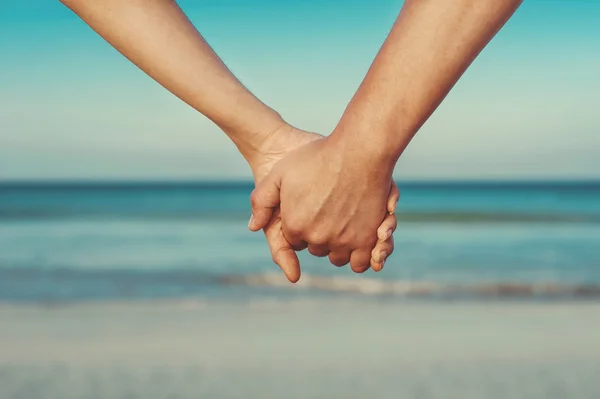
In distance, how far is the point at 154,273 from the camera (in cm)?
→ 976

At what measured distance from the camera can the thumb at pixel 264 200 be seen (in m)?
2.16

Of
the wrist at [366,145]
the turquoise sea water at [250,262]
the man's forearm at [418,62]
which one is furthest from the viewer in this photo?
the turquoise sea water at [250,262]

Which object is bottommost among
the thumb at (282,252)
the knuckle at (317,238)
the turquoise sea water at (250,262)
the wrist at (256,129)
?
the turquoise sea water at (250,262)

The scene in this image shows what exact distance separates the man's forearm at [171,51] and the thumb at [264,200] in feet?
0.66

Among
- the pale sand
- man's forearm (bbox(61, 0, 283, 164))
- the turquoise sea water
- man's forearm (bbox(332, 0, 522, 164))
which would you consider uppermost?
man's forearm (bbox(332, 0, 522, 164))

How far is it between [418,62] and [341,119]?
1.04 feet

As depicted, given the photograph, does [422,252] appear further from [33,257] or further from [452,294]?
[33,257]

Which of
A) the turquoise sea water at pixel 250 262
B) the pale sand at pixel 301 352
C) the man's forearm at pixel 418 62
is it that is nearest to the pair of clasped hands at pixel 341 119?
the man's forearm at pixel 418 62

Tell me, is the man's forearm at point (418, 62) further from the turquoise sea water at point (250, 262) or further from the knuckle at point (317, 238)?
the turquoise sea water at point (250, 262)

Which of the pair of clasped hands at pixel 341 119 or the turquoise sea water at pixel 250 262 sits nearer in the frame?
the pair of clasped hands at pixel 341 119

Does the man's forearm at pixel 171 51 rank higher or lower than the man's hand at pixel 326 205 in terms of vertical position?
higher

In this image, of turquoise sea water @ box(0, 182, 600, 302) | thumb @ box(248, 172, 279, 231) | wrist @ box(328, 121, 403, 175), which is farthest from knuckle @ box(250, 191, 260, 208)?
turquoise sea water @ box(0, 182, 600, 302)

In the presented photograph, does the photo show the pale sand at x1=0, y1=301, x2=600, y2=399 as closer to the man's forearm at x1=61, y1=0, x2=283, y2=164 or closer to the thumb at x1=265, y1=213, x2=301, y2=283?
the thumb at x1=265, y1=213, x2=301, y2=283

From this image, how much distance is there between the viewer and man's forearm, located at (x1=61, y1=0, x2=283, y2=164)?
1.93 meters
